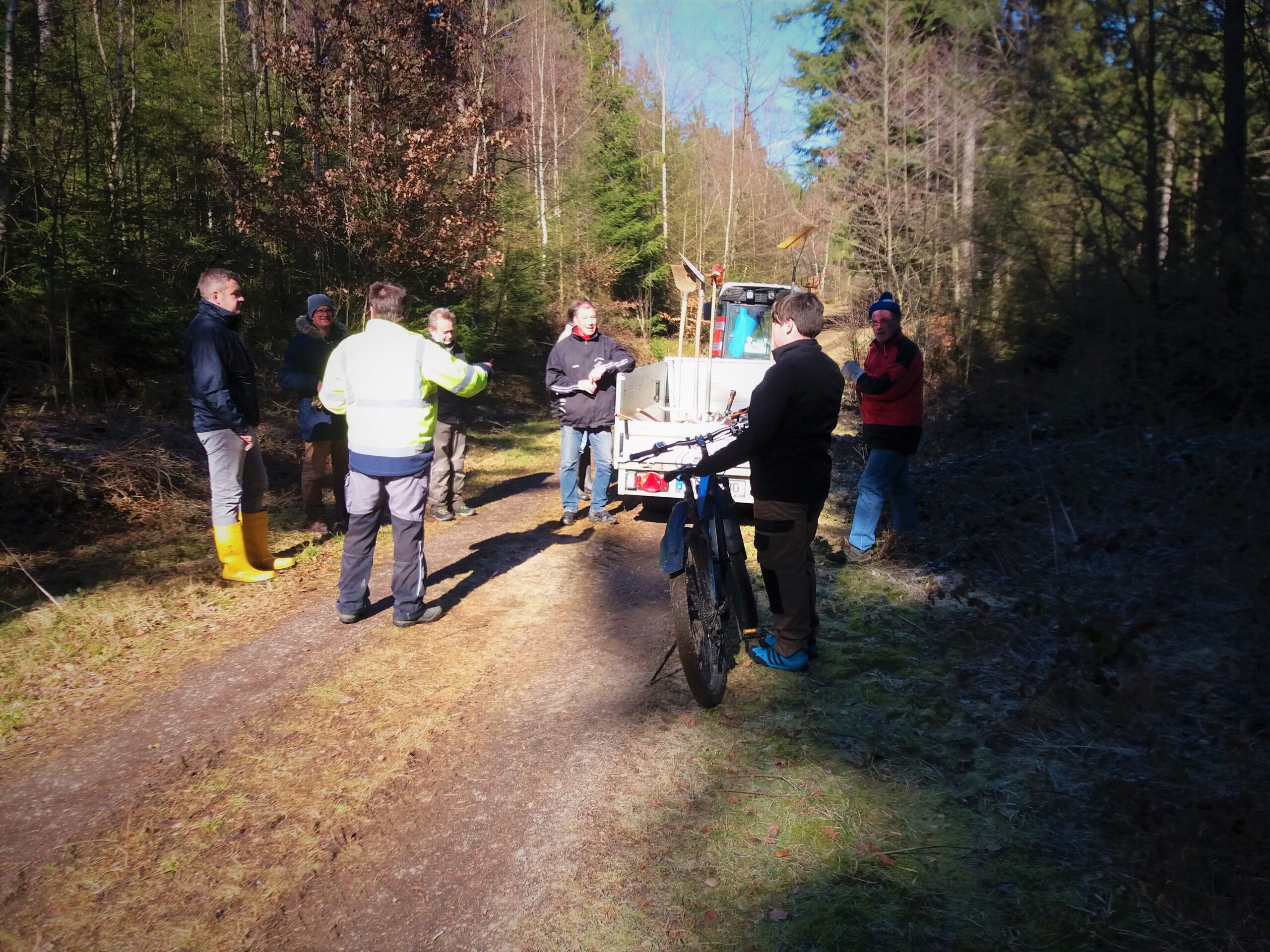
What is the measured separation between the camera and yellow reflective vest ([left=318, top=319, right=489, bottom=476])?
16.6ft

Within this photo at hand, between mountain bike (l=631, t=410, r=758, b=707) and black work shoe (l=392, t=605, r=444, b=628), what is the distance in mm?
1715

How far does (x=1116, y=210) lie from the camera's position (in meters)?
9.20

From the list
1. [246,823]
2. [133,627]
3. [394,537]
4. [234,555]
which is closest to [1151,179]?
[394,537]

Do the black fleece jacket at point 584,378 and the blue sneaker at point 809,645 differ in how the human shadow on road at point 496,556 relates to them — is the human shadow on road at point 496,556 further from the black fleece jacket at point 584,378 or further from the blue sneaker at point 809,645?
the blue sneaker at point 809,645

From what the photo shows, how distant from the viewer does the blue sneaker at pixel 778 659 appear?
4.68 metres

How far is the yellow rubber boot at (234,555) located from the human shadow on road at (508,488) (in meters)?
3.08

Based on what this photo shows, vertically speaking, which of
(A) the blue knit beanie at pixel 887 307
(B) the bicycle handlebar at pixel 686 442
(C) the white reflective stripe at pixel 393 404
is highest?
(A) the blue knit beanie at pixel 887 307

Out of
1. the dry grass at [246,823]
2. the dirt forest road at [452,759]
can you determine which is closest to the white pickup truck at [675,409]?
the dirt forest road at [452,759]

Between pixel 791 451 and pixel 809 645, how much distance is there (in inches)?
48.1

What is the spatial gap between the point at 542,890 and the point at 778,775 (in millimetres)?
1240

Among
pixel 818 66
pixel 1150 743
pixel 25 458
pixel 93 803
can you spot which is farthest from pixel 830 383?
pixel 818 66

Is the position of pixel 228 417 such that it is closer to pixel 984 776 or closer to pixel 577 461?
pixel 577 461

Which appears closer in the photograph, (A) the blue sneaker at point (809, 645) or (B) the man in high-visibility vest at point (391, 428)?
(A) the blue sneaker at point (809, 645)

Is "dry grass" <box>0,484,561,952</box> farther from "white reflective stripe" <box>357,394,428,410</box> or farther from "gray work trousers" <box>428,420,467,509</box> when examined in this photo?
"gray work trousers" <box>428,420,467,509</box>
